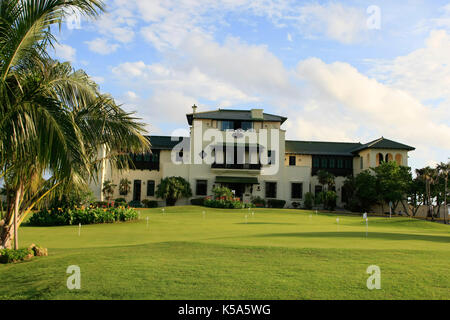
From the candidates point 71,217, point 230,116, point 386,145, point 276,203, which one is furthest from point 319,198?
point 71,217

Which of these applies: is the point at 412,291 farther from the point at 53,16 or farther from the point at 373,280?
the point at 53,16

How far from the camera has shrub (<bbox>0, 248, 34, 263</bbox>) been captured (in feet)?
31.1

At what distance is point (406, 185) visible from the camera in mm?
40562

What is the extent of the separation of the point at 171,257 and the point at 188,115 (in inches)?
1539

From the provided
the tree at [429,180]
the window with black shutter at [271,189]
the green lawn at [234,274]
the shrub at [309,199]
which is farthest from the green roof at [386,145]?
the green lawn at [234,274]

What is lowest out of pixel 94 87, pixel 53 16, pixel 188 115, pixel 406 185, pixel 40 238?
pixel 40 238

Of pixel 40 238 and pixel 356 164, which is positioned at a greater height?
pixel 356 164

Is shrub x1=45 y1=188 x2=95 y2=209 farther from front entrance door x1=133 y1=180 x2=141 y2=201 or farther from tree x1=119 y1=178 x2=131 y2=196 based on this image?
front entrance door x1=133 y1=180 x2=141 y2=201

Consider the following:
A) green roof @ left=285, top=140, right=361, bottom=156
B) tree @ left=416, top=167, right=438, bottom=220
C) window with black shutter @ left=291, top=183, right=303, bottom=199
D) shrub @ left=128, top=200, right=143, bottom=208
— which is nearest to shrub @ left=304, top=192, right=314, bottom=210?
window with black shutter @ left=291, top=183, right=303, bottom=199

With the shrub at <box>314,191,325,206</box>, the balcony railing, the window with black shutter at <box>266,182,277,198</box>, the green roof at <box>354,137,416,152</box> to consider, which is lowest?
the shrub at <box>314,191,325,206</box>

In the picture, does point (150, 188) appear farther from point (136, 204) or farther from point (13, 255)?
point (13, 255)

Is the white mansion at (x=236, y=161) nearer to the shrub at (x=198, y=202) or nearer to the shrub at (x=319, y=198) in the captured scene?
the shrub at (x=198, y=202)

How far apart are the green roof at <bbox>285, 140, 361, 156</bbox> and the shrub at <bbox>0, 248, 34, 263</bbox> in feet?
134

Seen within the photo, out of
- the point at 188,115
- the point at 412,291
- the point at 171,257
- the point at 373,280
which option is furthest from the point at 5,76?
the point at 188,115
